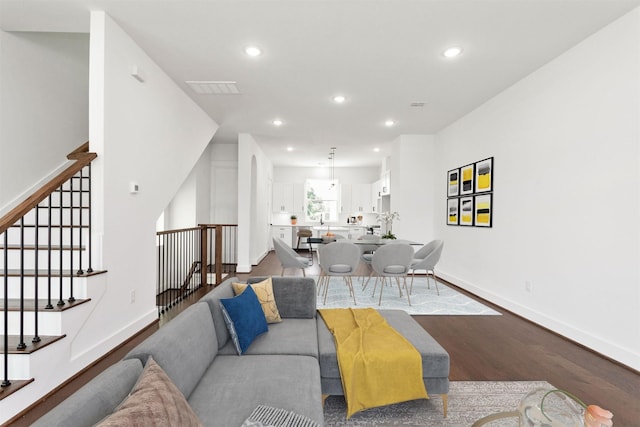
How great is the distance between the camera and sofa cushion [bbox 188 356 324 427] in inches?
50.8

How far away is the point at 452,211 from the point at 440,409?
3.99 meters

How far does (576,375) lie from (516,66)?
3092 millimetres

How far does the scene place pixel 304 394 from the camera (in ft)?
4.67

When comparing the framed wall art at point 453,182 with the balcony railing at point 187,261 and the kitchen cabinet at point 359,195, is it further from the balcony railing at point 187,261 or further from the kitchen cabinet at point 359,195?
the kitchen cabinet at point 359,195

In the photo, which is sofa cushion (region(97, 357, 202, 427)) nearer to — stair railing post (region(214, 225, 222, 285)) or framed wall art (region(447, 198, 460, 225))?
stair railing post (region(214, 225, 222, 285))

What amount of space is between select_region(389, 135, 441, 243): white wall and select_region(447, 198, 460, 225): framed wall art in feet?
2.19

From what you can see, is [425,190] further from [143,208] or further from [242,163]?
[143,208]

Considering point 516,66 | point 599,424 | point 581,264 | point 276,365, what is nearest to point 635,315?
point 581,264

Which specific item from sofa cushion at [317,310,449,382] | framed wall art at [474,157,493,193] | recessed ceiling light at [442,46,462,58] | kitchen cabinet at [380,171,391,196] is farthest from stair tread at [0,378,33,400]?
kitchen cabinet at [380,171,391,196]

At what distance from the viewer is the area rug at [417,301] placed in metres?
3.93

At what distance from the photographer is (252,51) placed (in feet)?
10.3

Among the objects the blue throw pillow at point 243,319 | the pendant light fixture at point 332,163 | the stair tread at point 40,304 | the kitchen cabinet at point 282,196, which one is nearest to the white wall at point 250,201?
the pendant light fixture at point 332,163

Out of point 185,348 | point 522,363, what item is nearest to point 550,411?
point 185,348

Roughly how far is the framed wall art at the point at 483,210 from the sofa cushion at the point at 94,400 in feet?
14.7
